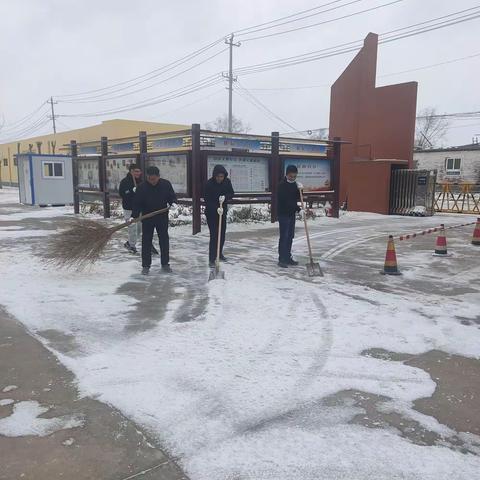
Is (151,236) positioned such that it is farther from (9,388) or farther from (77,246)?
(9,388)

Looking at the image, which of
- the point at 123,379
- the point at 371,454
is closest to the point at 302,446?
the point at 371,454

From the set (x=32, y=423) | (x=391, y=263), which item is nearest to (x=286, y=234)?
(x=391, y=263)

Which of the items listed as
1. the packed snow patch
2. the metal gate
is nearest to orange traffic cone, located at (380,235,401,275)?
the packed snow patch

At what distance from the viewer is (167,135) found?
1314cm

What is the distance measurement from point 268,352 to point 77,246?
13.3 ft

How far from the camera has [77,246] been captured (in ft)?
23.7

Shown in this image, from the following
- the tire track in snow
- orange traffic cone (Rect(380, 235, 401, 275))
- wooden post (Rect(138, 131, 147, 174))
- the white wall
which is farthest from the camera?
the white wall

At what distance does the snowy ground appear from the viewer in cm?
286

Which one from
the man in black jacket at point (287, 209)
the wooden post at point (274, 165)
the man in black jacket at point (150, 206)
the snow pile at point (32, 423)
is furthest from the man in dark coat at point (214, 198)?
the wooden post at point (274, 165)

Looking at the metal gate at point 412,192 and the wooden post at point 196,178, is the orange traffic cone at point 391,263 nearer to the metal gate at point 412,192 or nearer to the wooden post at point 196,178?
the wooden post at point 196,178

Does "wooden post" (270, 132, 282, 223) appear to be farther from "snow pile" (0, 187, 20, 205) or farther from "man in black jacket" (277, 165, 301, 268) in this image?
"snow pile" (0, 187, 20, 205)

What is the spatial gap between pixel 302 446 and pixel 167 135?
1127 cm

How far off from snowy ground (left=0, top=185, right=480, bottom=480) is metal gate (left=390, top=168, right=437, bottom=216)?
9639 millimetres

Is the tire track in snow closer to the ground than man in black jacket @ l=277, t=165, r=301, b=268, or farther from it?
closer to the ground
